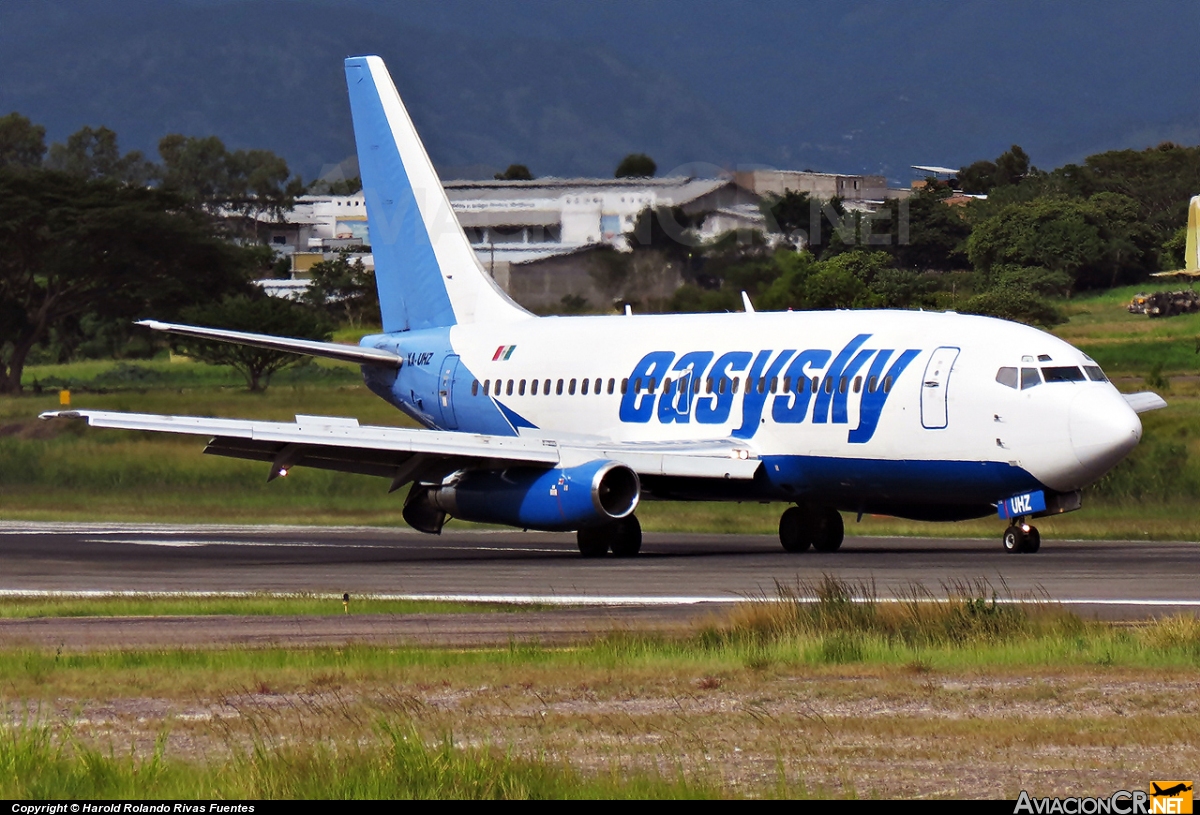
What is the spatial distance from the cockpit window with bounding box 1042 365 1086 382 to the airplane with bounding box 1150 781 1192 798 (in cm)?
2110

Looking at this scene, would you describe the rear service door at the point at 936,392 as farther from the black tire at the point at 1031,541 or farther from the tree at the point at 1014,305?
the tree at the point at 1014,305

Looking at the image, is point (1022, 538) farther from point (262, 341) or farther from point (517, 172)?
point (517, 172)

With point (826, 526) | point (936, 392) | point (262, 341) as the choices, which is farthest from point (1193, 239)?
point (262, 341)

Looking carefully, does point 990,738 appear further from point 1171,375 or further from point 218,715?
point 1171,375

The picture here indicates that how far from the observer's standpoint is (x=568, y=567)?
101 feet

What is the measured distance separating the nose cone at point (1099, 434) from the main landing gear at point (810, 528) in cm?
561

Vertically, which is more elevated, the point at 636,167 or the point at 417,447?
the point at 636,167

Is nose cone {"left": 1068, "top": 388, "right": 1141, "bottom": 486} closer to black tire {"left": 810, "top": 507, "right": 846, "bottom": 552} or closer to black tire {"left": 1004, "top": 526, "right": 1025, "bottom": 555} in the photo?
black tire {"left": 1004, "top": 526, "right": 1025, "bottom": 555}

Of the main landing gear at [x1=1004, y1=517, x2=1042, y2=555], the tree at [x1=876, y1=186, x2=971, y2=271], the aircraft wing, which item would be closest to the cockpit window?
the main landing gear at [x1=1004, y1=517, x2=1042, y2=555]

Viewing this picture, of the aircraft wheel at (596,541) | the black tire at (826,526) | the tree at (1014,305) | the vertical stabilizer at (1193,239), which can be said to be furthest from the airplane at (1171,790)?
the vertical stabilizer at (1193,239)

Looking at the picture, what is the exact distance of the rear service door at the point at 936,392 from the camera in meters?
31.1

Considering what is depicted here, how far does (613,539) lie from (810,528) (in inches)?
139

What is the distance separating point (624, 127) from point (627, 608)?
6115 cm

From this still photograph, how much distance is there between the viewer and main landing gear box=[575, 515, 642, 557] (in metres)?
33.7
